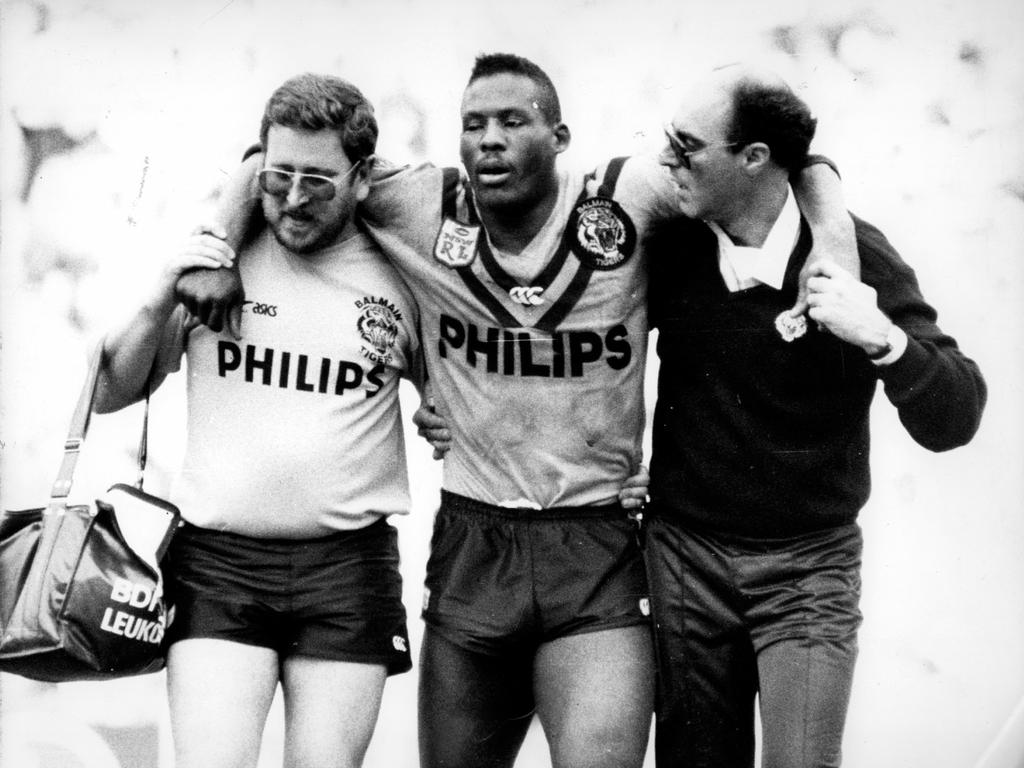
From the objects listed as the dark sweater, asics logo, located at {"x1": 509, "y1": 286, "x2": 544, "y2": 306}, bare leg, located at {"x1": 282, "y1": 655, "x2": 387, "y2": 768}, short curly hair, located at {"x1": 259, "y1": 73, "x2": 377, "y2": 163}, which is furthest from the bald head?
bare leg, located at {"x1": 282, "y1": 655, "x2": 387, "y2": 768}

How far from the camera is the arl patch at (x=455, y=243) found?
3.28 meters

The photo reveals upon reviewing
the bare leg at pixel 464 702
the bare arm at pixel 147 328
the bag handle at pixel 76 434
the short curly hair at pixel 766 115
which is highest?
the short curly hair at pixel 766 115

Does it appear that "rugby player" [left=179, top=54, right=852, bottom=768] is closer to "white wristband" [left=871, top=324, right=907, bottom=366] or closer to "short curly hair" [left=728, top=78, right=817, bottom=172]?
"short curly hair" [left=728, top=78, right=817, bottom=172]

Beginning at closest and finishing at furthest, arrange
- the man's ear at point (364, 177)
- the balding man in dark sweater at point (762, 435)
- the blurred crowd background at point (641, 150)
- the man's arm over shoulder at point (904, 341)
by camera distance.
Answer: the man's arm over shoulder at point (904, 341), the balding man in dark sweater at point (762, 435), the man's ear at point (364, 177), the blurred crowd background at point (641, 150)

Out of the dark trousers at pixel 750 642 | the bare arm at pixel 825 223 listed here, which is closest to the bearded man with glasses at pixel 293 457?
the dark trousers at pixel 750 642

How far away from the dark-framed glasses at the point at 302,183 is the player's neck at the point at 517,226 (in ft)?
1.27

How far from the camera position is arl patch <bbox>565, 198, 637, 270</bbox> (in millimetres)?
3246

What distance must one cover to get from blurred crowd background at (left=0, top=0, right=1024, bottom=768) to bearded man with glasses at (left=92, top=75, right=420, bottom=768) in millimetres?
760

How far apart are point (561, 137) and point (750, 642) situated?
132cm

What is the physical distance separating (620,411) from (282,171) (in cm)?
101

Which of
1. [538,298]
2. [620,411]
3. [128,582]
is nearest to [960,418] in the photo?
[620,411]

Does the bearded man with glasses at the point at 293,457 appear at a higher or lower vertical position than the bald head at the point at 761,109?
lower

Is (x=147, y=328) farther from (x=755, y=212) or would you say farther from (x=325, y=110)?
(x=755, y=212)

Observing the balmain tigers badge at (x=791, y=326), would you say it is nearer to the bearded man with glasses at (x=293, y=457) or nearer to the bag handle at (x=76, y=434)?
the bearded man with glasses at (x=293, y=457)
